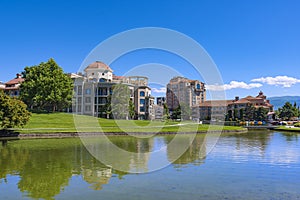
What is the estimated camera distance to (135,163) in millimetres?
21938

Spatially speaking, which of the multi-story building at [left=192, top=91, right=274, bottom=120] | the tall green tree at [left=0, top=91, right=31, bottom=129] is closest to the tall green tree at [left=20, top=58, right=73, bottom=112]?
the tall green tree at [left=0, top=91, right=31, bottom=129]

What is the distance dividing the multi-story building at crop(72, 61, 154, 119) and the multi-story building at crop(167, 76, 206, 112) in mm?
60700

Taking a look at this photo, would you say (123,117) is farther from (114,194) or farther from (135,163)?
(114,194)

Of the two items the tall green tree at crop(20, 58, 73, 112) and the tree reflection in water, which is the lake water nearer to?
the tree reflection in water

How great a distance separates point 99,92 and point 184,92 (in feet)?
273

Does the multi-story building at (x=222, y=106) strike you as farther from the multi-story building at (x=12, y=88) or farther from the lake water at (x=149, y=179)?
the lake water at (x=149, y=179)

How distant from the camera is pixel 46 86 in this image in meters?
70.8

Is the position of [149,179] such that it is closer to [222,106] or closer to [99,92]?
[99,92]

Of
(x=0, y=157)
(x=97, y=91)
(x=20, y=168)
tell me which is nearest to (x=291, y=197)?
(x=20, y=168)

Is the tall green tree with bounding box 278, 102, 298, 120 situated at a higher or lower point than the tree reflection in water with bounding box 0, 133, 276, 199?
higher

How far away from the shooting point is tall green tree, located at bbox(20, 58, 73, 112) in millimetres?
71062

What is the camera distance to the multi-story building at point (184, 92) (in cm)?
16511

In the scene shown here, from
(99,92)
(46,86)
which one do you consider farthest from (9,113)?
(99,92)

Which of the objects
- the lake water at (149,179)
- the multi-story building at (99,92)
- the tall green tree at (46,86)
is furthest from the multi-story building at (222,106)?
the lake water at (149,179)
